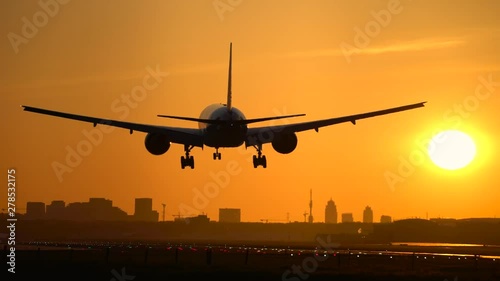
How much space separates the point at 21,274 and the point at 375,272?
2943 cm

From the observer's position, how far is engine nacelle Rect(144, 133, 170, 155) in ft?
291

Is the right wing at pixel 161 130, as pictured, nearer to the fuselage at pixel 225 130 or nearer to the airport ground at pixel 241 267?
the fuselage at pixel 225 130

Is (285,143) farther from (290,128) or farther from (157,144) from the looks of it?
(157,144)

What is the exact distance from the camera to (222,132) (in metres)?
84.2

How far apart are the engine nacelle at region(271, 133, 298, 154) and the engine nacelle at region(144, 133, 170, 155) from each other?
35.4ft

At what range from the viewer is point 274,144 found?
90.6m

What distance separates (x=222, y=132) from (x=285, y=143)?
8496 millimetres

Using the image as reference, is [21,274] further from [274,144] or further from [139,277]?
[274,144]

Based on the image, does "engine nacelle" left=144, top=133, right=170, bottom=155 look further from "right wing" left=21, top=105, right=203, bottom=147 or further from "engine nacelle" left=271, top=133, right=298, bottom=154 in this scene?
"engine nacelle" left=271, top=133, right=298, bottom=154

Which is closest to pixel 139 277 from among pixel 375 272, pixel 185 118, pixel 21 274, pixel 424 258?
pixel 21 274
